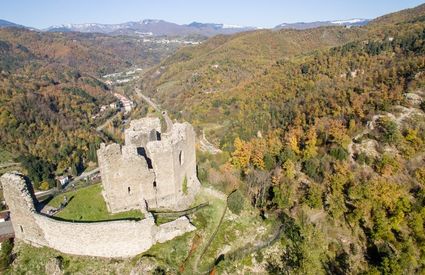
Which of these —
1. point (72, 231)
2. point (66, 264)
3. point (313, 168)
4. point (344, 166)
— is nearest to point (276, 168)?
point (313, 168)

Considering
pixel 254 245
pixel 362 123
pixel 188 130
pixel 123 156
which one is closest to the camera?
pixel 123 156

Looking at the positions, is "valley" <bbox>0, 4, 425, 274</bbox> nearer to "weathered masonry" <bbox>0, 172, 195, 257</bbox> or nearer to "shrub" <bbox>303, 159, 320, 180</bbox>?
"shrub" <bbox>303, 159, 320, 180</bbox>

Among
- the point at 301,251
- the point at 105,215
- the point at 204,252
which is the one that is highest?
the point at 105,215

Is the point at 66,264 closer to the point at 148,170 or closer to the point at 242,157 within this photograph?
the point at 148,170

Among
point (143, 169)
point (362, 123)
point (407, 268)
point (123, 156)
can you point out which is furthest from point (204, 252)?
point (362, 123)

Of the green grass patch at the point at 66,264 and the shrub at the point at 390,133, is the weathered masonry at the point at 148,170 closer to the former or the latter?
the green grass patch at the point at 66,264

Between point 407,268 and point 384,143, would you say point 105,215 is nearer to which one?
point 407,268
